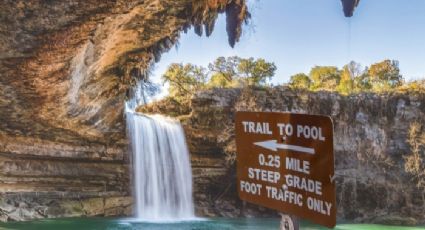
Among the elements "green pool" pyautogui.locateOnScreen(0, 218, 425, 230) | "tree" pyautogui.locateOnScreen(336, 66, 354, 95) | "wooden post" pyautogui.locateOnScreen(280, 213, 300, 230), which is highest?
"tree" pyautogui.locateOnScreen(336, 66, 354, 95)

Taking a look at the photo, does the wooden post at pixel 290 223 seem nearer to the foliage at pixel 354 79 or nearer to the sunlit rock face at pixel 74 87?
the sunlit rock face at pixel 74 87

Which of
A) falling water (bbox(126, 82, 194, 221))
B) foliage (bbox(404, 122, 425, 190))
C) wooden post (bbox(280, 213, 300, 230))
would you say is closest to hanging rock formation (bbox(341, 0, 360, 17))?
wooden post (bbox(280, 213, 300, 230))

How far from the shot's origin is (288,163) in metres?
1.68

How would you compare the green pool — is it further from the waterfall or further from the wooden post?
the wooden post

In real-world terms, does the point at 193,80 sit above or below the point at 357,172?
above

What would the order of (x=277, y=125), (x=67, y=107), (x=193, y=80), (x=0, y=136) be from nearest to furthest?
(x=277, y=125), (x=67, y=107), (x=0, y=136), (x=193, y=80)

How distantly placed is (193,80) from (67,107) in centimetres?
1365

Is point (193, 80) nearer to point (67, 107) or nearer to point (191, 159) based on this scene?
point (191, 159)

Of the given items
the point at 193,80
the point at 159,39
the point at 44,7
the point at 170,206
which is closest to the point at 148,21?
the point at 159,39

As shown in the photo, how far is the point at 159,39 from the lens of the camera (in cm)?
953

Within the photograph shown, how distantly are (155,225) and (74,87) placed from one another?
4.97m

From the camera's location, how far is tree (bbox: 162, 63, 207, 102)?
23.3 metres

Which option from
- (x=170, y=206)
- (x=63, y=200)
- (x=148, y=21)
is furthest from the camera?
(x=170, y=206)

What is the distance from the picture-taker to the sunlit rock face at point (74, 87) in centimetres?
772
